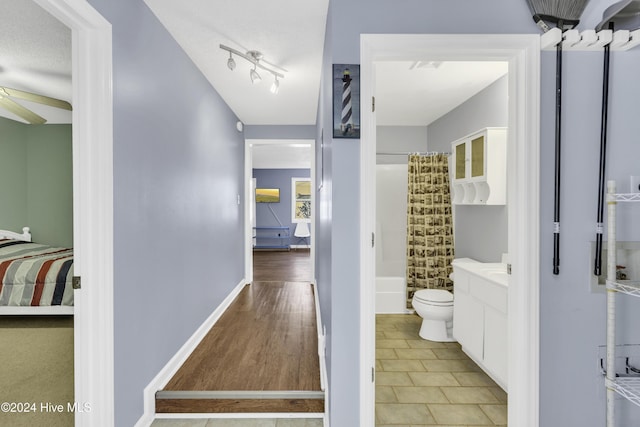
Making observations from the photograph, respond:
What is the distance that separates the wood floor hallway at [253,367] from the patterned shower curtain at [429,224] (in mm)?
1352

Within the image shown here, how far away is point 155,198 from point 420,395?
2.22 m

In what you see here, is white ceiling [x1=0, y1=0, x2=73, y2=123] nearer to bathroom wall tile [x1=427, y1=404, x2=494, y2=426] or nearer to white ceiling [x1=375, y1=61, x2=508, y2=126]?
white ceiling [x1=375, y1=61, x2=508, y2=126]

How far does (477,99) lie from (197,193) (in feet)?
9.57

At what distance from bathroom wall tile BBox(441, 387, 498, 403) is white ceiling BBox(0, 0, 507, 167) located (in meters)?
2.52

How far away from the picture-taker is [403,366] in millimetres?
2654

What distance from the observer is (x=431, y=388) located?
234 cm

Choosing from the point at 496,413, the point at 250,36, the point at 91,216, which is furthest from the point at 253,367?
the point at 250,36

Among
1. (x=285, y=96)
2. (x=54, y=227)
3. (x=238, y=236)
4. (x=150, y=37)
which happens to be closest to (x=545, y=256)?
(x=150, y=37)

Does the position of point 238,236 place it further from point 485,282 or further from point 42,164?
point 485,282

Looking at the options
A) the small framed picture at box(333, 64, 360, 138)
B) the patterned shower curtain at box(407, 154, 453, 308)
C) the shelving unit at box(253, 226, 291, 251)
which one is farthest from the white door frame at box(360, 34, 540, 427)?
the shelving unit at box(253, 226, 291, 251)

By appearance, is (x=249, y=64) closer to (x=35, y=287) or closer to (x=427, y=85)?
(x=427, y=85)

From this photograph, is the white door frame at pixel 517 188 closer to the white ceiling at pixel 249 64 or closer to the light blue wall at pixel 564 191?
the light blue wall at pixel 564 191

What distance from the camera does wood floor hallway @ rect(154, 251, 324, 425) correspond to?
2.04 m

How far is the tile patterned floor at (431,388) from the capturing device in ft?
6.60
